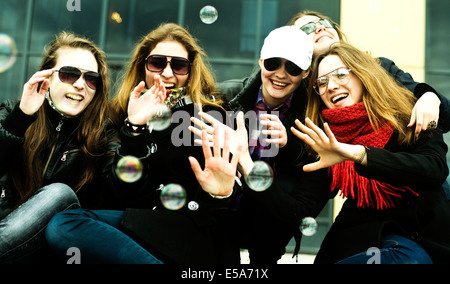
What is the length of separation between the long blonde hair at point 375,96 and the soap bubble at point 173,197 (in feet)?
2.92

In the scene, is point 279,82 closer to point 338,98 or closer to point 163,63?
point 338,98

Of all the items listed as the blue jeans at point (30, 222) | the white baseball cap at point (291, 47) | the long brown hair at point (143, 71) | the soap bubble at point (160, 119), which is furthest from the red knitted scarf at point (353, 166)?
the blue jeans at point (30, 222)

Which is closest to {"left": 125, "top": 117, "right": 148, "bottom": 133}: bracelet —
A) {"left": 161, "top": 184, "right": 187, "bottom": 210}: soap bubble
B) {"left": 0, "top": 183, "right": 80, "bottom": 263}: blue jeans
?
{"left": 161, "top": 184, "right": 187, "bottom": 210}: soap bubble

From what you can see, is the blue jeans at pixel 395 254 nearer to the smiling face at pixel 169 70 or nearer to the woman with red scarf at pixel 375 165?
the woman with red scarf at pixel 375 165

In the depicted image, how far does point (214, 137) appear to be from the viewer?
6.38 feet

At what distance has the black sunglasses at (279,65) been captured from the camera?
2.41m

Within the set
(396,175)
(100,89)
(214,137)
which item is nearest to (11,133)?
(100,89)

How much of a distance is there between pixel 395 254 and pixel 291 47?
1280 mm

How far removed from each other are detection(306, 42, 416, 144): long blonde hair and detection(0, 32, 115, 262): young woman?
1293mm

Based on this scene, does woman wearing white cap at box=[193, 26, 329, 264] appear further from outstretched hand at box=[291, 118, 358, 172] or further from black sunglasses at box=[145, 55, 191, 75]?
black sunglasses at box=[145, 55, 191, 75]

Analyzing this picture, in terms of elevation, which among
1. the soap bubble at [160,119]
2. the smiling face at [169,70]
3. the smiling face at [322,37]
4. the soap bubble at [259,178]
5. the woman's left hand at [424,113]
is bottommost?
the soap bubble at [259,178]

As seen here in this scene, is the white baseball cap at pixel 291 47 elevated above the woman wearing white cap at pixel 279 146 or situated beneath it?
elevated above

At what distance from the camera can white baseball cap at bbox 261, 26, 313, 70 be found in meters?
2.38

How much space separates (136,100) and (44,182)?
0.70 meters
